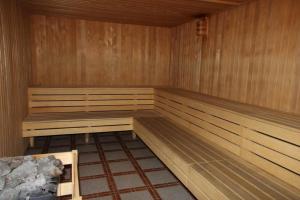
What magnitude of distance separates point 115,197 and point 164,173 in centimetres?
90

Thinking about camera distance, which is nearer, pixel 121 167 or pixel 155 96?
pixel 121 167

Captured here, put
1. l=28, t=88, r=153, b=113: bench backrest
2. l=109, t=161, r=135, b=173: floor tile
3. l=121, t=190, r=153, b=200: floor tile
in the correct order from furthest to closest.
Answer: l=28, t=88, r=153, b=113: bench backrest < l=109, t=161, r=135, b=173: floor tile < l=121, t=190, r=153, b=200: floor tile

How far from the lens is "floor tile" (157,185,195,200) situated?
2.73 meters

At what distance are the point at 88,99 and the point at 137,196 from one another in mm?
2725

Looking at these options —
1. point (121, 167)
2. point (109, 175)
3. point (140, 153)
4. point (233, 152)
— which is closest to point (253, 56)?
point (233, 152)

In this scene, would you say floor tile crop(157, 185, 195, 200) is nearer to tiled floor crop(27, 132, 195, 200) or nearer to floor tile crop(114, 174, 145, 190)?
tiled floor crop(27, 132, 195, 200)

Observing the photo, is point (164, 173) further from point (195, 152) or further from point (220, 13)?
point (220, 13)

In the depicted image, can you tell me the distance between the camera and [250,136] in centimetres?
248

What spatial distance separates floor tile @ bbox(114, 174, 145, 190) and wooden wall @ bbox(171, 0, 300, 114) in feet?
6.36

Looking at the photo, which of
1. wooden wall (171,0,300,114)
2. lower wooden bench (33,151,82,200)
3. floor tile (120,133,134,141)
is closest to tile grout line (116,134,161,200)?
floor tile (120,133,134,141)

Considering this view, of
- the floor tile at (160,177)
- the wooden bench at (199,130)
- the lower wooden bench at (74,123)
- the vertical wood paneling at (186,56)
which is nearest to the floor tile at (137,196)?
the floor tile at (160,177)

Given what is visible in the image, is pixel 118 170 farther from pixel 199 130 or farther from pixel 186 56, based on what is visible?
pixel 186 56

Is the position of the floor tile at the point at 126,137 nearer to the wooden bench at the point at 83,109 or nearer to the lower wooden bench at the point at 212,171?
the wooden bench at the point at 83,109

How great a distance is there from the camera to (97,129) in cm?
438
